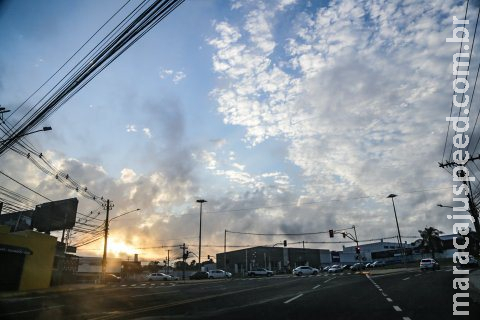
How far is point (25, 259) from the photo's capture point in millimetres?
36250

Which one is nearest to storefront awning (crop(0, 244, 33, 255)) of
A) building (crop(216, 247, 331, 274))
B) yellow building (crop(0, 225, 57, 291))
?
yellow building (crop(0, 225, 57, 291))

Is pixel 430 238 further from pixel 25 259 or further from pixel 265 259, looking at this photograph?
pixel 25 259

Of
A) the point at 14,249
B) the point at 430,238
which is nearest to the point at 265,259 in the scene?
the point at 430,238

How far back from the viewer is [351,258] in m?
136

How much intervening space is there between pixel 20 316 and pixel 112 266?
9265 cm

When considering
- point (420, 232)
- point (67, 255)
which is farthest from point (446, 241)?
point (67, 255)

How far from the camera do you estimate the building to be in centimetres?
10381

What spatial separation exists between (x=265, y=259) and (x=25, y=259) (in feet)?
249

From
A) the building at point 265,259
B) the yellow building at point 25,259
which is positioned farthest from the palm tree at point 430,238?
the yellow building at point 25,259

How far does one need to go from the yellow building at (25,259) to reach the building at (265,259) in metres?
67.2

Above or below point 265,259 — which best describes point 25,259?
below

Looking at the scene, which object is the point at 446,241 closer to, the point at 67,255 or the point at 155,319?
the point at 67,255

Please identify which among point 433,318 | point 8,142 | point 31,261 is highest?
point 8,142

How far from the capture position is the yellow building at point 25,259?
33.8 meters
